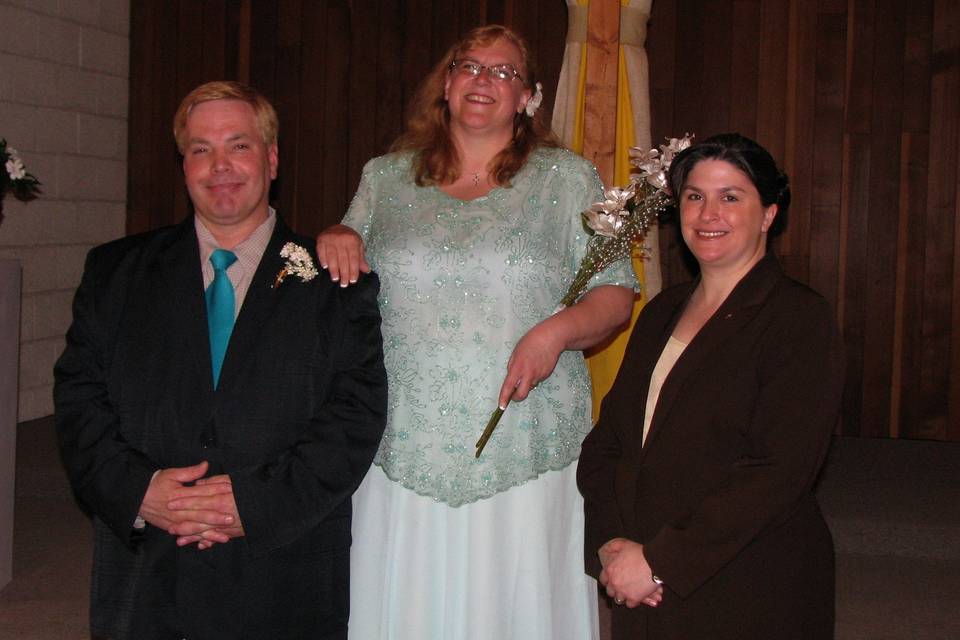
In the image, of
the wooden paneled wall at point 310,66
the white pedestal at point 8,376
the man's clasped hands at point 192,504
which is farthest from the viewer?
the wooden paneled wall at point 310,66

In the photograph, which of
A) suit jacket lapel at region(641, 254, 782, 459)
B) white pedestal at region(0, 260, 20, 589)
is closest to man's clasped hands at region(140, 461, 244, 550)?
suit jacket lapel at region(641, 254, 782, 459)

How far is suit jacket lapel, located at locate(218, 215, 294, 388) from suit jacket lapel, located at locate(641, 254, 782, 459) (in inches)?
30.9

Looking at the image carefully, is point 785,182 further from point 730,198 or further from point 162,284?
point 162,284

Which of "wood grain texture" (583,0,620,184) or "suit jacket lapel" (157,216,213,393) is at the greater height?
"wood grain texture" (583,0,620,184)

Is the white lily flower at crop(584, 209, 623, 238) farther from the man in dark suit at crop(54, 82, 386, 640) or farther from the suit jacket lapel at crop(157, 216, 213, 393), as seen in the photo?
the suit jacket lapel at crop(157, 216, 213, 393)

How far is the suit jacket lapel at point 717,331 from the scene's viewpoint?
185 centimetres

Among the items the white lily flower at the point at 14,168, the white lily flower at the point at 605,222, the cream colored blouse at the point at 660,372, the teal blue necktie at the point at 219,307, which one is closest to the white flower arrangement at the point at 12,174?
the white lily flower at the point at 14,168

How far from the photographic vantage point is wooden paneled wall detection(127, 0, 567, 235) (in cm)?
588

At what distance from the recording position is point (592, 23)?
3631 millimetres

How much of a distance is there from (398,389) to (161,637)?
680mm

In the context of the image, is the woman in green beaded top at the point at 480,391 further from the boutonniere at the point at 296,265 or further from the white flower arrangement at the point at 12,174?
the white flower arrangement at the point at 12,174

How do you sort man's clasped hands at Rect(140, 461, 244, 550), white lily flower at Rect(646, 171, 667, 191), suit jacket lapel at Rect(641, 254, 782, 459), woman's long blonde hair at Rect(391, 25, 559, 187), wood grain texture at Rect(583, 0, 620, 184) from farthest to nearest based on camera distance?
wood grain texture at Rect(583, 0, 620, 184) < woman's long blonde hair at Rect(391, 25, 559, 187) < white lily flower at Rect(646, 171, 667, 191) < man's clasped hands at Rect(140, 461, 244, 550) < suit jacket lapel at Rect(641, 254, 782, 459)

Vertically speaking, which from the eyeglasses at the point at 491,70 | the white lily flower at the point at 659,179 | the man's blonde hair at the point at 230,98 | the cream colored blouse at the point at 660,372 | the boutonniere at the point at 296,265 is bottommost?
the cream colored blouse at the point at 660,372

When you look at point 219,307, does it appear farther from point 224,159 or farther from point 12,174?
point 12,174
